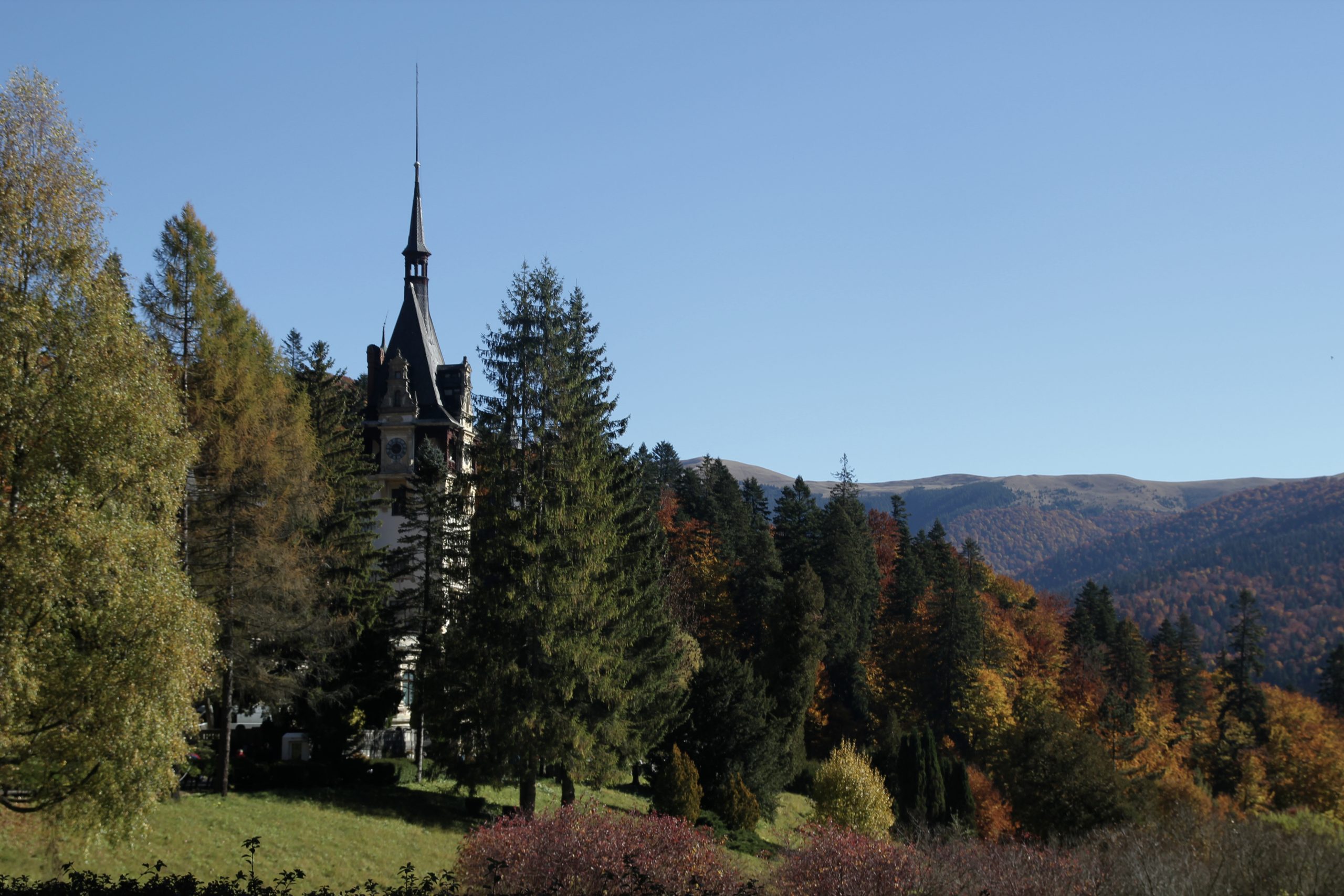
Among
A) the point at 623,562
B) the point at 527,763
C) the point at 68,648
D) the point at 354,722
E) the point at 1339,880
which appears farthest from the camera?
the point at 623,562

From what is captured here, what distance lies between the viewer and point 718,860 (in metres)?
17.5

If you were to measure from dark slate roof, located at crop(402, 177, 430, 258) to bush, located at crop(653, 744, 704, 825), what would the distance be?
35.5 m

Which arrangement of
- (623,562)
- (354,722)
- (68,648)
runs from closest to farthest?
(68,648), (354,722), (623,562)

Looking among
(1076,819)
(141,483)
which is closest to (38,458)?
(141,483)

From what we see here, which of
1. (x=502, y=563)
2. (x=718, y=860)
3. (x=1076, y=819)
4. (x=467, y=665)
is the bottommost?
(x=1076, y=819)

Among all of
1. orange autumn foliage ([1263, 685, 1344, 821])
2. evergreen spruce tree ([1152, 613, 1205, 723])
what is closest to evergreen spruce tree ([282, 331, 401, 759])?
orange autumn foliage ([1263, 685, 1344, 821])

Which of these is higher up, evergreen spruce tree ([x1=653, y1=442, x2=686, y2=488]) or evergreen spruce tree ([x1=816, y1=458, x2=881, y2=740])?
evergreen spruce tree ([x1=653, y1=442, x2=686, y2=488])

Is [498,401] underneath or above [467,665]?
above

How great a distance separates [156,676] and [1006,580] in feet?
287

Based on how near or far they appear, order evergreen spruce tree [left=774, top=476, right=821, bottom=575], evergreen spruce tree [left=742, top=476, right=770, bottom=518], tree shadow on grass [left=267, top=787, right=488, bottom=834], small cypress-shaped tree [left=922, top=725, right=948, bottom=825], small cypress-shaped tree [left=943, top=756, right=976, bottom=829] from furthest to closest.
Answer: evergreen spruce tree [left=742, top=476, right=770, bottom=518], evergreen spruce tree [left=774, top=476, right=821, bottom=575], small cypress-shaped tree [left=943, top=756, right=976, bottom=829], small cypress-shaped tree [left=922, top=725, right=948, bottom=825], tree shadow on grass [left=267, top=787, right=488, bottom=834]

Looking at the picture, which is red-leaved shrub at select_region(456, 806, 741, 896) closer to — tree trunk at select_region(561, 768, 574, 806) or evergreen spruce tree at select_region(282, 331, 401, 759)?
tree trunk at select_region(561, 768, 574, 806)

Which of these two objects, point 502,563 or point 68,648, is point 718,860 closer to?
point 68,648

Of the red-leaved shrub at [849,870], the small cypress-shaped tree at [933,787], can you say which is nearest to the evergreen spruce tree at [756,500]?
the small cypress-shaped tree at [933,787]

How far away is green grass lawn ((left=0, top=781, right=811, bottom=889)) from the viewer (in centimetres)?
1917
